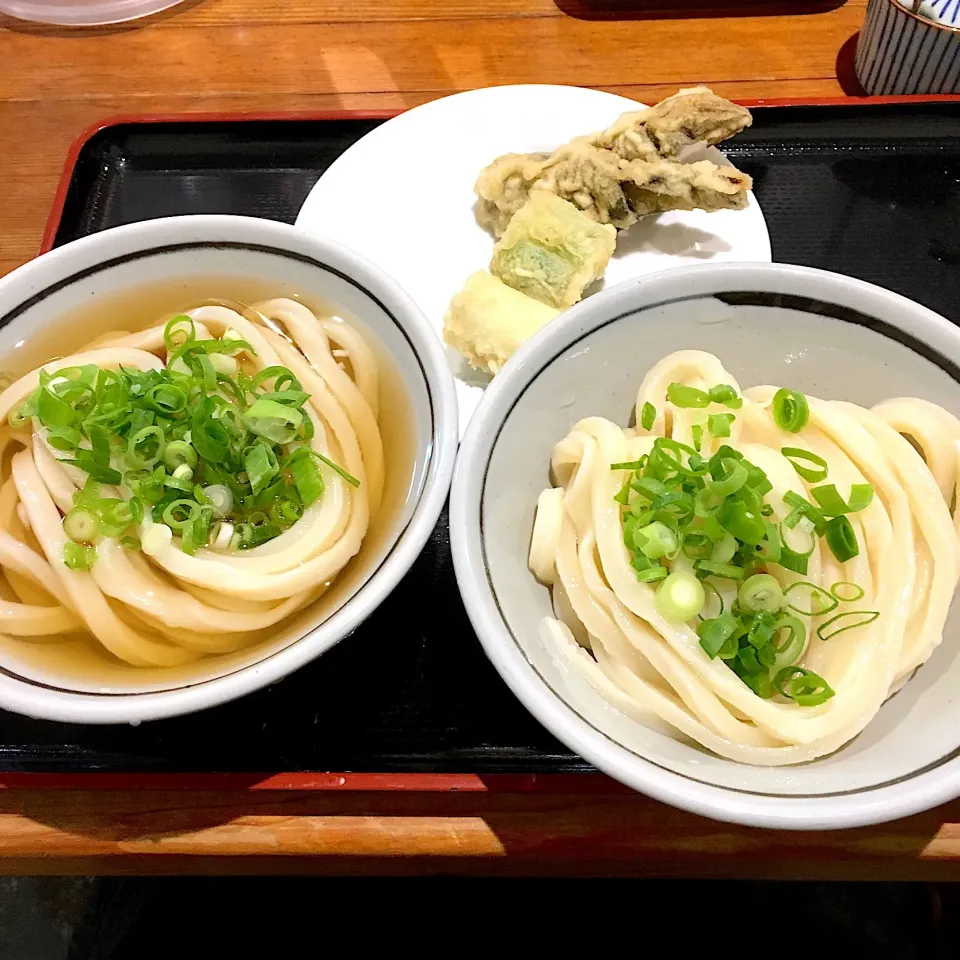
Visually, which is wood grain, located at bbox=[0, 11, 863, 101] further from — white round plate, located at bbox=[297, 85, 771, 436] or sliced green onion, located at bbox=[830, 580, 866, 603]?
sliced green onion, located at bbox=[830, 580, 866, 603]

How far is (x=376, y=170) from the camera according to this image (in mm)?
1796

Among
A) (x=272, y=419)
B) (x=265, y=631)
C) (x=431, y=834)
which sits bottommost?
(x=431, y=834)

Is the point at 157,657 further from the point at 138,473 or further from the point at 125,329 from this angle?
the point at 125,329

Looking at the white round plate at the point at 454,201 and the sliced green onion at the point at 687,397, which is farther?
the white round plate at the point at 454,201

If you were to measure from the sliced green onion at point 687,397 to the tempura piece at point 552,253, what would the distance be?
62 centimetres

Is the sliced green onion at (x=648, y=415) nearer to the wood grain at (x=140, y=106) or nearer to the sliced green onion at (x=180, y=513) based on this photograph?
the sliced green onion at (x=180, y=513)

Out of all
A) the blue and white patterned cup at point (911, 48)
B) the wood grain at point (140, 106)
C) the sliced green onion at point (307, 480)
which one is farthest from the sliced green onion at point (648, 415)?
the blue and white patterned cup at point (911, 48)

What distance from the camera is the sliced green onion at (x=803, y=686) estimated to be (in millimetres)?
900

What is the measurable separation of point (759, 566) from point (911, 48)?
1.63 m

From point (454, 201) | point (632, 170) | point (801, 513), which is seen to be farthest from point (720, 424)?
point (454, 201)

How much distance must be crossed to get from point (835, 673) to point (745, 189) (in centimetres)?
113

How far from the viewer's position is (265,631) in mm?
1081

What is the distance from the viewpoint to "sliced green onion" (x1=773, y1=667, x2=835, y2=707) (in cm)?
90

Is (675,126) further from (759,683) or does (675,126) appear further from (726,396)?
(759,683)
